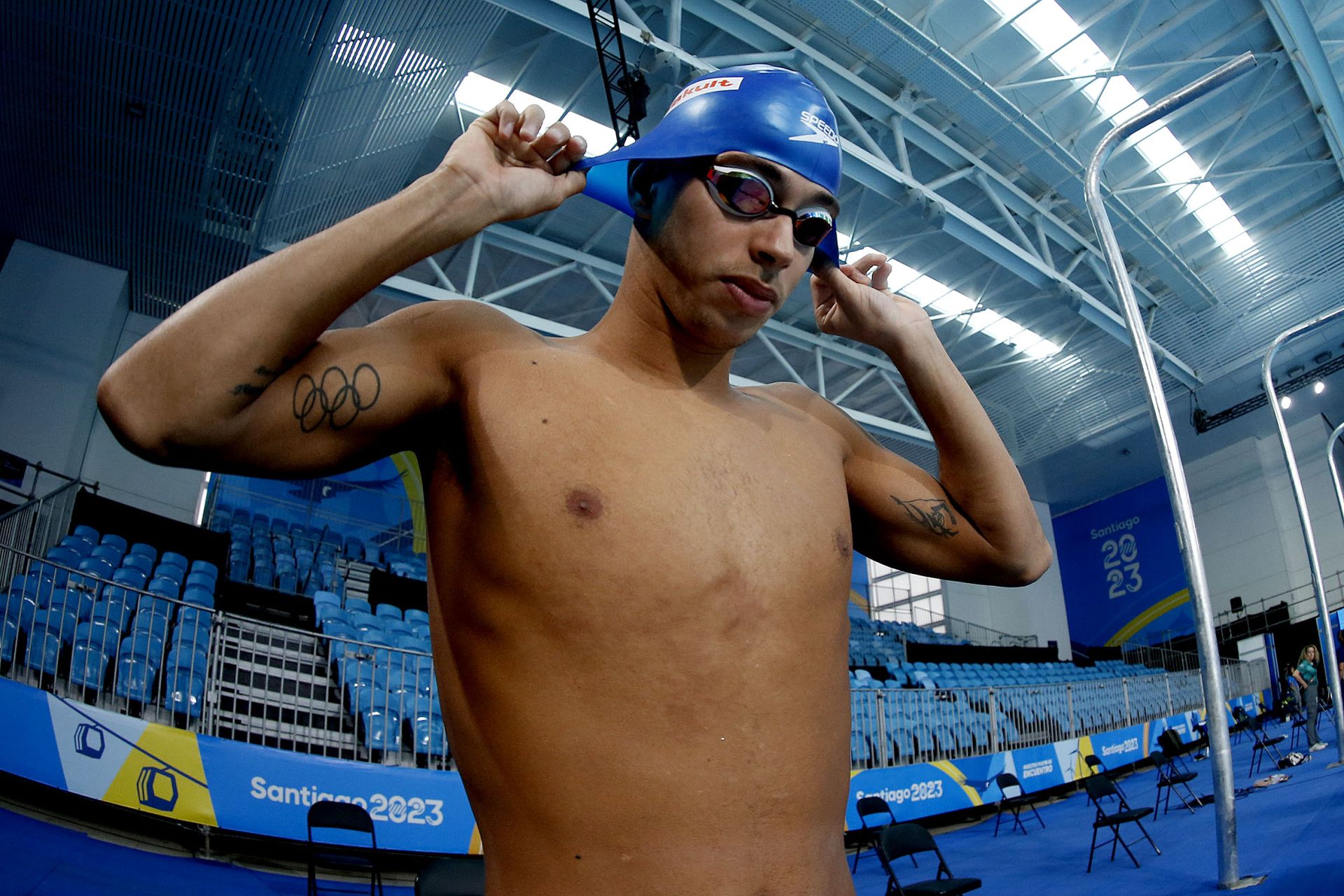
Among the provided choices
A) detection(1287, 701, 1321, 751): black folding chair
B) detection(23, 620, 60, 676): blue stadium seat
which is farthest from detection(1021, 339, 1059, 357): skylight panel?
detection(23, 620, 60, 676): blue stadium seat

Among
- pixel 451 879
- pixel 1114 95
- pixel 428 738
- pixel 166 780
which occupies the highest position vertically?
pixel 1114 95

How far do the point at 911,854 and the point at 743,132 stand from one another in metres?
6.07

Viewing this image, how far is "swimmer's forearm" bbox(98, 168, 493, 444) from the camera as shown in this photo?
0.87m

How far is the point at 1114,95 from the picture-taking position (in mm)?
12578

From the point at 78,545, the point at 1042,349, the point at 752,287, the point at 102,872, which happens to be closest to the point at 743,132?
the point at 752,287

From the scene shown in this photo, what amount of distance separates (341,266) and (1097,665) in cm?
2306

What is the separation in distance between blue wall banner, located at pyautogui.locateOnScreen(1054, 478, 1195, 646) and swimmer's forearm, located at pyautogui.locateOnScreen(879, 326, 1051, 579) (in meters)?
23.7

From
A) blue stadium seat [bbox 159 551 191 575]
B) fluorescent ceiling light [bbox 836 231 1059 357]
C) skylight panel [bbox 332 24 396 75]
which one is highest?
fluorescent ceiling light [bbox 836 231 1059 357]

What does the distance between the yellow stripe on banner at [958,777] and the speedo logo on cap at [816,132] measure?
10.1 m

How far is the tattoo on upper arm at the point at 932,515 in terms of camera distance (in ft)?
4.60

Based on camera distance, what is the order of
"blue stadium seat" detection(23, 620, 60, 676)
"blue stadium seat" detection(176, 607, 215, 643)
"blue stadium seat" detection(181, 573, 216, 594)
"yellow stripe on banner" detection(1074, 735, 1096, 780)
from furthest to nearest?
"yellow stripe on banner" detection(1074, 735, 1096, 780), "blue stadium seat" detection(181, 573, 216, 594), "blue stadium seat" detection(176, 607, 215, 643), "blue stadium seat" detection(23, 620, 60, 676)

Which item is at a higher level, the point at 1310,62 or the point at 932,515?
the point at 1310,62

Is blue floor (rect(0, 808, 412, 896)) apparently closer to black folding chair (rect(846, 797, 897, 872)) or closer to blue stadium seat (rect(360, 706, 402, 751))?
blue stadium seat (rect(360, 706, 402, 751))

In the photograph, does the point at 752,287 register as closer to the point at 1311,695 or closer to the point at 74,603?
the point at 74,603
